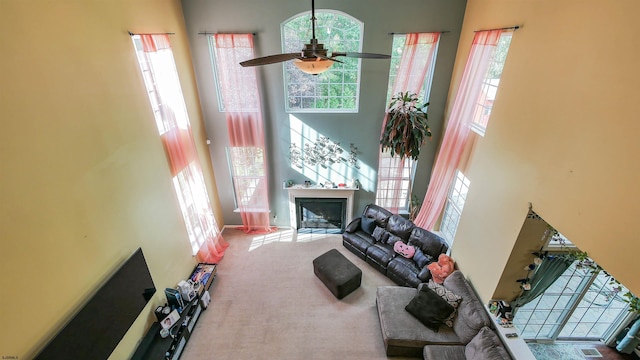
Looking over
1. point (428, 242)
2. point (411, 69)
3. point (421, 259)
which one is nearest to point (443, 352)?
point (421, 259)

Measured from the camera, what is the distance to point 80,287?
306 cm

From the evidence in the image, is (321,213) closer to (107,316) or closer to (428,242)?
(428,242)

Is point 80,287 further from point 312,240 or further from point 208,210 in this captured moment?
point 312,240

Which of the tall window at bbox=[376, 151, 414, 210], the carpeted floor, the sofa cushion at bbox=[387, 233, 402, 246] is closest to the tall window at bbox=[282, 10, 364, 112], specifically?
the tall window at bbox=[376, 151, 414, 210]

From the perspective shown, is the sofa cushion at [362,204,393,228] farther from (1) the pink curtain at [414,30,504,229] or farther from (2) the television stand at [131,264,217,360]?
(2) the television stand at [131,264,217,360]

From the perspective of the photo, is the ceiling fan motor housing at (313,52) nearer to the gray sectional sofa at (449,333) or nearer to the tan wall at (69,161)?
the tan wall at (69,161)

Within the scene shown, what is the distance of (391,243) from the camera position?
612 centimetres

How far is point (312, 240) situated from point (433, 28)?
5121mm

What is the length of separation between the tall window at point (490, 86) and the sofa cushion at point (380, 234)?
2.77 metres

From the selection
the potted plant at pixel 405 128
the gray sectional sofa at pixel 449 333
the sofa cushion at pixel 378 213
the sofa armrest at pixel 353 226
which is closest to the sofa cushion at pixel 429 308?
the gray sectional sofa at pixel 449 333

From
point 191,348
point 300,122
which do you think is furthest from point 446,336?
point 300,122

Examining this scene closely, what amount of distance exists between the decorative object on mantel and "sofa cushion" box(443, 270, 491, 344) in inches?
124

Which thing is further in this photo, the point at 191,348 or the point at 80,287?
the point at 191,348

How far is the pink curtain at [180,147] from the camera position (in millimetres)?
4391
